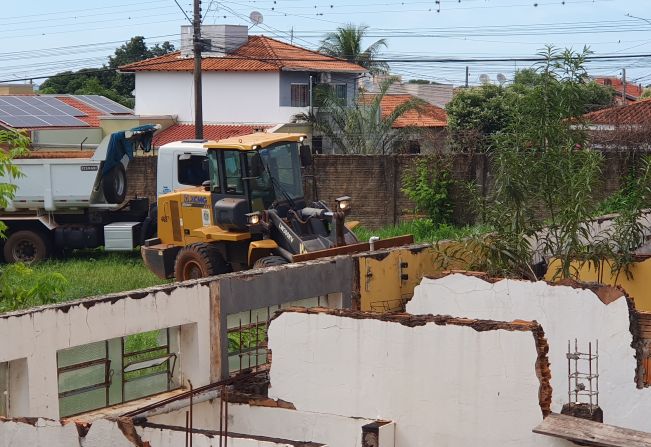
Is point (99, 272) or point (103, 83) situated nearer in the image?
point (99, 272)

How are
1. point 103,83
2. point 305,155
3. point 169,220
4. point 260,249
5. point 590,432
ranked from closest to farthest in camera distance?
point 590,432 → point 260,249 → point 305,155 → point 169,220 → point 103,83

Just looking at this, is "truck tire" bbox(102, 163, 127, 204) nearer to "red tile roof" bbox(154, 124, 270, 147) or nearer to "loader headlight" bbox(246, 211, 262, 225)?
"loader headlight" bbox(246, 211, 262, 225)

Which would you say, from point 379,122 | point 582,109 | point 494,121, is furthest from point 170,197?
point 494,121

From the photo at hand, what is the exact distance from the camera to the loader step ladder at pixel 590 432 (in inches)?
348

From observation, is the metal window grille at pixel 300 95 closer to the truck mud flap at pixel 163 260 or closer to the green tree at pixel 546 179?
the truck mud flap at pixel 163 260

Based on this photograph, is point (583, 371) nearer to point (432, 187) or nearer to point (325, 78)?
point (432, 187)

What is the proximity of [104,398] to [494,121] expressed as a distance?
3293 cm

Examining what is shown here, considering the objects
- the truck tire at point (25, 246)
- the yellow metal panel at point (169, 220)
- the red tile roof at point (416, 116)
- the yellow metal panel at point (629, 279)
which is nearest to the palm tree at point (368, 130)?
the red tile roof at point (416, 116)

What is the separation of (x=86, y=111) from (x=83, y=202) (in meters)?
20.1

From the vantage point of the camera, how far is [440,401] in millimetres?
10930

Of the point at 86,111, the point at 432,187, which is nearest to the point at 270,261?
the point at 432,187

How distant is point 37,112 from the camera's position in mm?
40438

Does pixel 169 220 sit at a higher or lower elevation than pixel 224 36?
lower

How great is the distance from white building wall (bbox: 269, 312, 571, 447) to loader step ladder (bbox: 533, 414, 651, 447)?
0.24 meters
